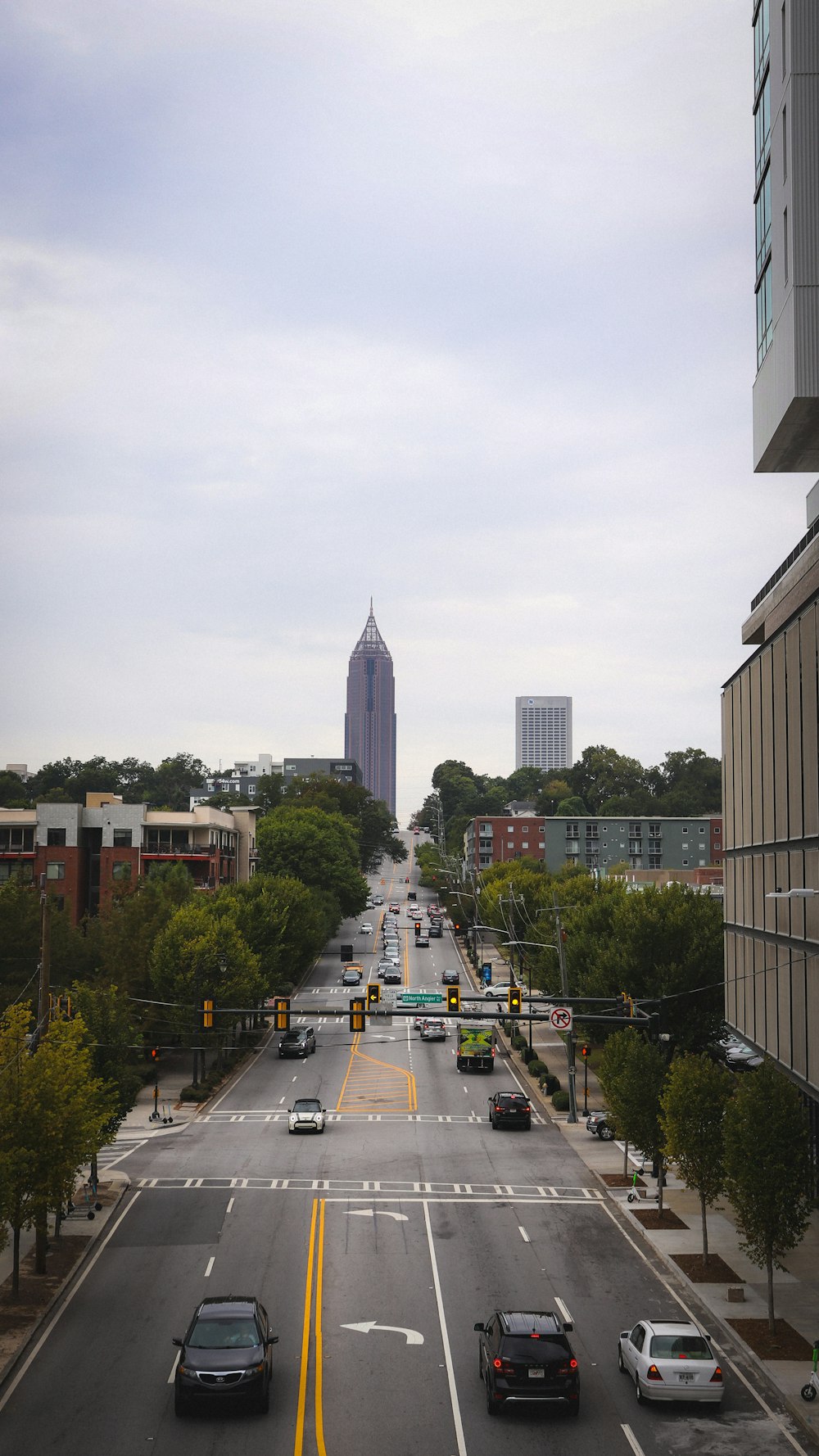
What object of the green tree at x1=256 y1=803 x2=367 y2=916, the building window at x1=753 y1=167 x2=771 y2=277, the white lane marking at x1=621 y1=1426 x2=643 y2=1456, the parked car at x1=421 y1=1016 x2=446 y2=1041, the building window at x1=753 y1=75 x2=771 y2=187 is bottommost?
the parked car at x1=421 y1=1016 x2=446 y2=1041

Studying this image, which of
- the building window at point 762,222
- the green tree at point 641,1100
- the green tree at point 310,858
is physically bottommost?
the green tree at point 641,1100

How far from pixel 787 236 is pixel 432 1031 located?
5619 centimetres

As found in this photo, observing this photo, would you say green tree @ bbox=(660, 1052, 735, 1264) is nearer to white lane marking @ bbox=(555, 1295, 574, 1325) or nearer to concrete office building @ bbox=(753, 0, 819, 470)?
white lane marking @ bbox=(555, 1295, 574, 1325)

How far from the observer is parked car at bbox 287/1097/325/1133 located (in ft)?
167

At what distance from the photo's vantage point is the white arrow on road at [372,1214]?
121ft

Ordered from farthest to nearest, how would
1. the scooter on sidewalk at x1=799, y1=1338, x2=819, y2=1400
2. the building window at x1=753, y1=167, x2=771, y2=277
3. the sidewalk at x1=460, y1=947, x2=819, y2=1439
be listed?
1. the building window at x1=753, y1=167, x2=771, y2=277
2. the sidewalk at x1=460, y1=947, x2=819, y2=1439
3. the scooter on sidewalk at x1=799, y1=1338, x2=819, y2=1400

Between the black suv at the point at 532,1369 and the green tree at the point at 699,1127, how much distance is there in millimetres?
10452

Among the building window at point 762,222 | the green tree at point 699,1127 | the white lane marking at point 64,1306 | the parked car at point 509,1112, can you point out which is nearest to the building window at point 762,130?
the building window at point 762,222

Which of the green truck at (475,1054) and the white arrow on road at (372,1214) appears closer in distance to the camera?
the white arrow on road at (372,1214)

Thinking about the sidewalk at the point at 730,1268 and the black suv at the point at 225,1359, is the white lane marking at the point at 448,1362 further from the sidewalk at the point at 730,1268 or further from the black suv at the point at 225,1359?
the sidewalk at the point at 730,1268

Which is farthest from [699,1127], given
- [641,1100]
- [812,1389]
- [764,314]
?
[764,314]

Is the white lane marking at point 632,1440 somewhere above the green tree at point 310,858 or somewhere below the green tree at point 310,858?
below

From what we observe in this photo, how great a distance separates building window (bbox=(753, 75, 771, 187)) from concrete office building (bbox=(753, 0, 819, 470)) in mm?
28

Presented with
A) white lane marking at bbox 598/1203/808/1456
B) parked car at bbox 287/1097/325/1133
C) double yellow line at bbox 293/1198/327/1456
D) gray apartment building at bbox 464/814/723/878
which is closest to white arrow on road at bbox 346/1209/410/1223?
double yellow line at bbox 293/1198/327/1456
